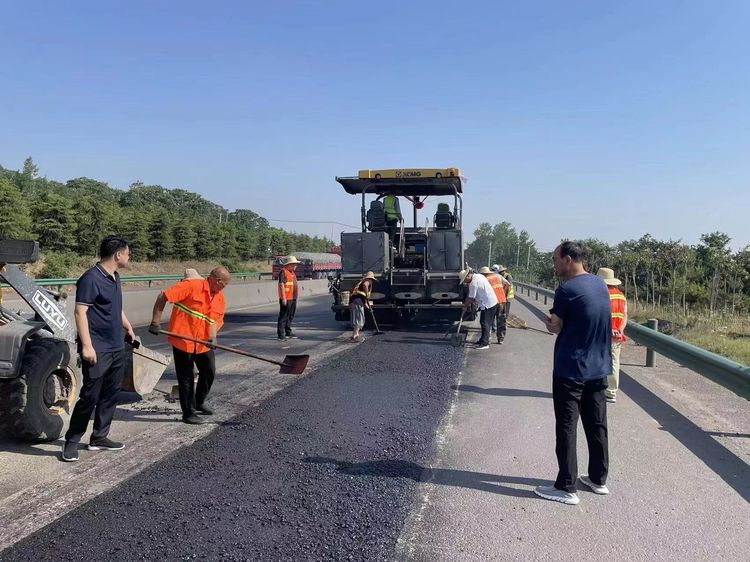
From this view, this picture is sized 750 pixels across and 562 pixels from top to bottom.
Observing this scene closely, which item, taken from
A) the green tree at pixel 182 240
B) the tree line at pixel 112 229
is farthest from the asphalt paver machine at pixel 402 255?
the green tree at pixel 182 240

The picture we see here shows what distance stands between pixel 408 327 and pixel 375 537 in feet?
32.3

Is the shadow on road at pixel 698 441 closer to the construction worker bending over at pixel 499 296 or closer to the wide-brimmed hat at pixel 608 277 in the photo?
the wide-brimmed hat at pixel 608 277

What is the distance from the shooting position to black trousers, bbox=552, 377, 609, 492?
367cm

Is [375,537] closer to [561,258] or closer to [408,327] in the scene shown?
[561,258]

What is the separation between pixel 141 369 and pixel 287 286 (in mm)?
5598

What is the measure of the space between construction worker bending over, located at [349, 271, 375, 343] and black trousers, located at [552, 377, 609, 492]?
23.0ft

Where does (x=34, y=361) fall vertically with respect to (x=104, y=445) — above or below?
above

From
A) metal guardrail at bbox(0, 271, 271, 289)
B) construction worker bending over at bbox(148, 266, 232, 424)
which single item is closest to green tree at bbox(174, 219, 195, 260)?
metal guardrail at bbox(0, 271, 271, 289)

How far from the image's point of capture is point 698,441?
4.99 metres

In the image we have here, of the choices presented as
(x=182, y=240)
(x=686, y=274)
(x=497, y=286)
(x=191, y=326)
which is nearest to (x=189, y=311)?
(x=191, y=326)

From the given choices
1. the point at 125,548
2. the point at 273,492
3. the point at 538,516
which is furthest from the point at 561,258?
the point at 125,548

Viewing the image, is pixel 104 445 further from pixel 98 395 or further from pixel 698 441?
pixel 698 441

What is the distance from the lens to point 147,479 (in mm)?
3768

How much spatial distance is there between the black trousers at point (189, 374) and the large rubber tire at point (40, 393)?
2.84ft
